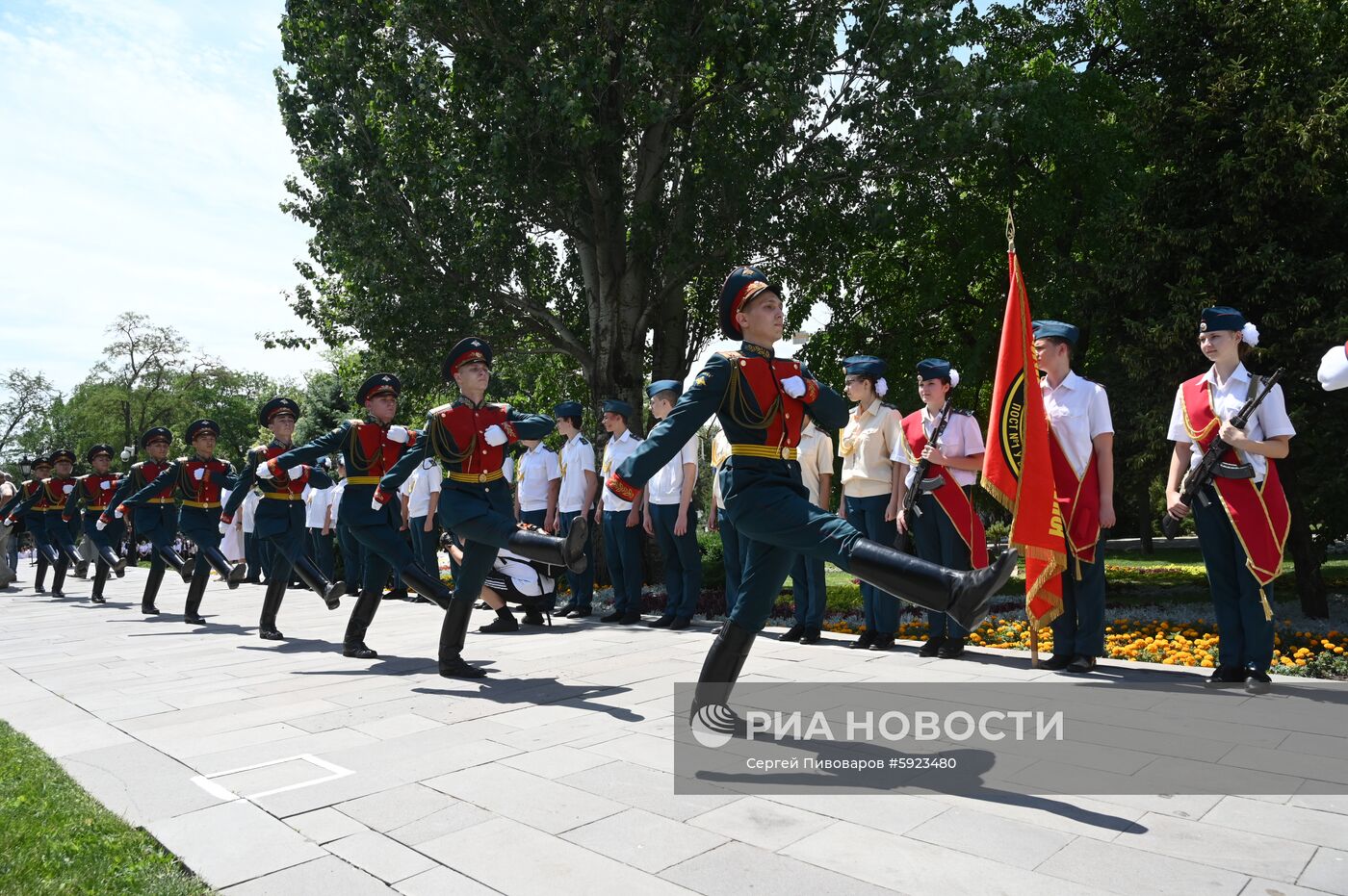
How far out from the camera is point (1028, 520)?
610cm

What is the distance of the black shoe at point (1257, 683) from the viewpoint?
229 inches

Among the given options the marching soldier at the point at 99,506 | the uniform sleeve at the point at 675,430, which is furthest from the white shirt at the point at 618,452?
the marching soldier at the point at 99,506

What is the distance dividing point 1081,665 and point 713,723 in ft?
9.79

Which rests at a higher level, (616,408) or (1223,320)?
(1223,320)

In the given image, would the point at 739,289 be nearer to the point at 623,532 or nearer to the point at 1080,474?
the point at 1080,474

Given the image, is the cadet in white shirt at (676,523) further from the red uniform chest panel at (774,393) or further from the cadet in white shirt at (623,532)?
the red uniform chest panel at (774,393)

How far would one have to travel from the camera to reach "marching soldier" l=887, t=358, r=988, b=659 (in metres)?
7.46

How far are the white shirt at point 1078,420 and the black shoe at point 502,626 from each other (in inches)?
225

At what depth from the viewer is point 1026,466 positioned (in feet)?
20.0

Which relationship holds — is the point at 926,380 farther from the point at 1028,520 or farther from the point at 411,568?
the point at 411,568

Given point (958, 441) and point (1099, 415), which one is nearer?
point (1099, 415)

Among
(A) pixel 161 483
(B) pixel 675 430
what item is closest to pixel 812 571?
(B) pixel 675 430

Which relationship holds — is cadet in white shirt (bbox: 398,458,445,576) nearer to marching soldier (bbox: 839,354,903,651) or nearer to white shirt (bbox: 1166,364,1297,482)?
marching soldier (bbox: 839,354,903,651)

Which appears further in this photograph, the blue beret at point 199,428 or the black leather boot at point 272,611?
the blue beret at point 199,428
